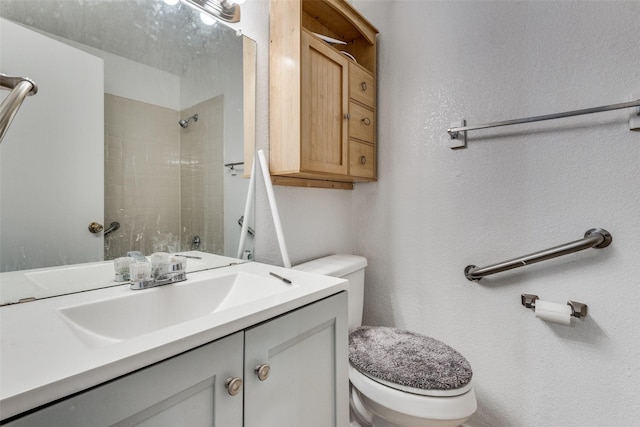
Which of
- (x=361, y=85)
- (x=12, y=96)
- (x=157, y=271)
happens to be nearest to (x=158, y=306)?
(x=157, y=271)

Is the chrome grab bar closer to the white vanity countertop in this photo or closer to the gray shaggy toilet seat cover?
the white vanity countertop

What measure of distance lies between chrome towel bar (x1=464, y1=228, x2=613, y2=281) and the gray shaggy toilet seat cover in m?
0.36

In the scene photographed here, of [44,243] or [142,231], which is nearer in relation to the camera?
[44,243]

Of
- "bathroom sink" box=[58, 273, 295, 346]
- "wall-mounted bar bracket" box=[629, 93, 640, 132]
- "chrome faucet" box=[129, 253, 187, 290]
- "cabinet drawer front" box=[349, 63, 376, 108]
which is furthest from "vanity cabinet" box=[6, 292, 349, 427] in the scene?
"wall-mounted bar bracket" box=[629, 93, 640, 132]

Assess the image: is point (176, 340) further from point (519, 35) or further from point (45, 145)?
point (519, 35)

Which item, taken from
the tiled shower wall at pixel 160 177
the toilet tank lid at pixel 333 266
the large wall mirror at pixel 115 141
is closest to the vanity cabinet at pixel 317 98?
the large wall mirror at pixel 115 141

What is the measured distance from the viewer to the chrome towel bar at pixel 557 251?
0.95 metres

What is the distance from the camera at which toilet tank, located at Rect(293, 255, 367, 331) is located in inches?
46.1

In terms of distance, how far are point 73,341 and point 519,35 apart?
5.25 feet

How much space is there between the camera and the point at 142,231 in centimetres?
82

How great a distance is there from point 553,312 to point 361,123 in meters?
1.04

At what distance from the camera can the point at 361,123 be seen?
1.34m

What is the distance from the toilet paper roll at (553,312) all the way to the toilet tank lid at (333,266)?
67cm

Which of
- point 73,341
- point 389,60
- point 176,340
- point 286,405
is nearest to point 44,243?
point 73,341
